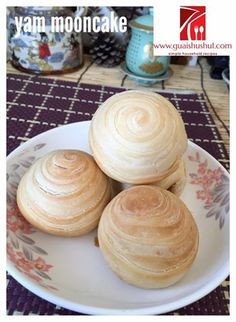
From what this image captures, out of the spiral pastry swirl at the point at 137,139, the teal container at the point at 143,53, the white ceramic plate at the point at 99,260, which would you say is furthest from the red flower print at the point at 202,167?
the teal container at the point at 143,53

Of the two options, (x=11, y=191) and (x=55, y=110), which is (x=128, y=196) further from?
(x=55, y=110)

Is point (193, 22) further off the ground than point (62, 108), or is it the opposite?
point (193, 22)

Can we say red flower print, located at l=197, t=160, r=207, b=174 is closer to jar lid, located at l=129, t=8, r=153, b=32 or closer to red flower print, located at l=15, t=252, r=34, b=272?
red flower print, located at l=15, t=252, r=34, b=272

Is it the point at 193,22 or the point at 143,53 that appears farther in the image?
the point at 143,53

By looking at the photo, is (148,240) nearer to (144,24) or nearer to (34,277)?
(34,277)

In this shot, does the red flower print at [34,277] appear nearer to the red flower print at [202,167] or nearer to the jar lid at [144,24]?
the red flower print at [202,167]

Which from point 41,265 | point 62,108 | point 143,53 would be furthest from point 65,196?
point 143,53
